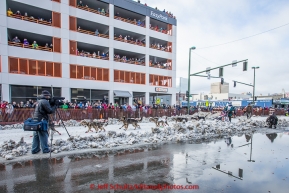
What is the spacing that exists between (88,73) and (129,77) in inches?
247

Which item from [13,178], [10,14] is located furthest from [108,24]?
[13,178]

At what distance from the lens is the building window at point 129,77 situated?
25939mm

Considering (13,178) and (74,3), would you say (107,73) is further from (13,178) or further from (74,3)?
(13,178)

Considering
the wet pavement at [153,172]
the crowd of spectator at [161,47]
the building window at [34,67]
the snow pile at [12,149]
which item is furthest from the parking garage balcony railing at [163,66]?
the snow pile at [12,149]

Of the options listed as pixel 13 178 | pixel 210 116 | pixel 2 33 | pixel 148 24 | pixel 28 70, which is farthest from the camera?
pixel 148 24

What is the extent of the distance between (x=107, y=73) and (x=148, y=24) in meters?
11.5

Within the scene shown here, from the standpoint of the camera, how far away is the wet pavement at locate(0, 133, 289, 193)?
13.2 ft

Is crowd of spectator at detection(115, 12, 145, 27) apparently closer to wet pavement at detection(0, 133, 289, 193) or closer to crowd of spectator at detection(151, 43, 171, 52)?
crowd of spectator at detection(151, 43, 171, 52)

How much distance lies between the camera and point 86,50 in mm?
26109

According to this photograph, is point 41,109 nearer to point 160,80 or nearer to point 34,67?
point 34,67

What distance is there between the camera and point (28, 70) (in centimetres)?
1992

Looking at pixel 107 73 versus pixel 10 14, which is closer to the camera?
pixel 10 14

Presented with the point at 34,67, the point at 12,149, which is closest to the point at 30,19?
the point at 34,67

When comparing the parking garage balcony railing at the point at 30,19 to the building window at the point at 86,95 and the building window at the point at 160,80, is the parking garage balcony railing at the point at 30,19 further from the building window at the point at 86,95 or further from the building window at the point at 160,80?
the building window at the point at 160,80
